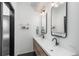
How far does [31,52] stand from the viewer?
4.29 meters

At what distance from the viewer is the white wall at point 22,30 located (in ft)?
13.1

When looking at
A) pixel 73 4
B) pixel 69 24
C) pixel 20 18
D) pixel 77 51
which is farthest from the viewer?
pixel 20 18

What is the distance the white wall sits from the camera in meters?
4.01

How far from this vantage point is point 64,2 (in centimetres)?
202

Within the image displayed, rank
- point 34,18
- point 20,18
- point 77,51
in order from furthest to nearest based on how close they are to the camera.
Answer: point 34,18 → point 20,18 → point 77,51

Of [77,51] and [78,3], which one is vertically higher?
[78,3]

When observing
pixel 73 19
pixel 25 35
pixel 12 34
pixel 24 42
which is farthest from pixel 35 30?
pixel 73 19

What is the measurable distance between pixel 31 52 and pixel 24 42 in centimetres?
67

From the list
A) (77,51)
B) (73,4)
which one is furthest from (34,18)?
(77,51)

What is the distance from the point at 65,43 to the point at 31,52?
2.67 meters

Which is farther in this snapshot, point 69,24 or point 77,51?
point 69,24

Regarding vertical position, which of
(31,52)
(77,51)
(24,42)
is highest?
(77,51)

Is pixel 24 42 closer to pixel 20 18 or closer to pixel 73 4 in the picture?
pixel 20 18

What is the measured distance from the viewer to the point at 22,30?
409 cm
